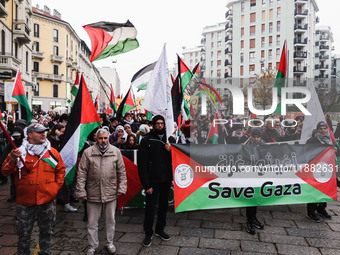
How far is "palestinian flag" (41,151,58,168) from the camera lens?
3.53 meters

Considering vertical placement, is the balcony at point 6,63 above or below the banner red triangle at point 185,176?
above

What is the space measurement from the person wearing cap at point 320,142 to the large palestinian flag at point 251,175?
0.92 feet

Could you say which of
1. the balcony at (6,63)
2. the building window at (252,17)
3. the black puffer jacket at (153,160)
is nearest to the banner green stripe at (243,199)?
the black puffer jacket at (153,160)

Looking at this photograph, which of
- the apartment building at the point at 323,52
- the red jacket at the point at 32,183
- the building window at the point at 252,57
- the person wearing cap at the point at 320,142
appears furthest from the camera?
the apartment building at the point at 323,52

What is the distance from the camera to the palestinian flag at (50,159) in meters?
3.53

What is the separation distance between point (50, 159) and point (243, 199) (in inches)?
116

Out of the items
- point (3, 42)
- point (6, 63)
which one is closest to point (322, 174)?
point (6, 63)

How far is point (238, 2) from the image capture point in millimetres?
60844

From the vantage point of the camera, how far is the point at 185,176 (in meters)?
4.68

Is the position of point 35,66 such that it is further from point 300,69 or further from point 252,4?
point 300,69

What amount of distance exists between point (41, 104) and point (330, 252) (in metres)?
52.7

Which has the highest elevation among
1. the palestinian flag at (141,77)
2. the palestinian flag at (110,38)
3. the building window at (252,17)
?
the building window at (252,17)

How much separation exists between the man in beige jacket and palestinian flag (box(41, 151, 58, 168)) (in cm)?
39

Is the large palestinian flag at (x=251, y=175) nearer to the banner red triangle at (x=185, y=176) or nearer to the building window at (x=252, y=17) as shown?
the banner red triangle at (x=185, y=176)
